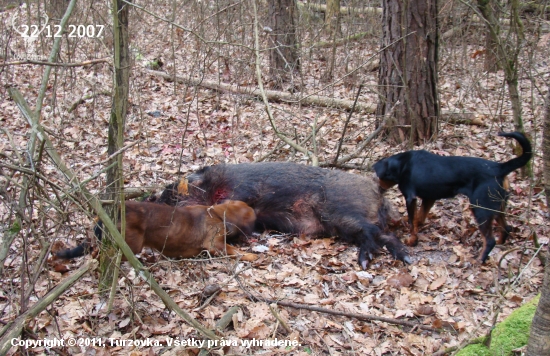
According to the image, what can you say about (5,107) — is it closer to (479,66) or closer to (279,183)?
(279,183)

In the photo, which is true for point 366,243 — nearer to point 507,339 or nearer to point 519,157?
point 519,157

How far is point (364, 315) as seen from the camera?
4.59 metres

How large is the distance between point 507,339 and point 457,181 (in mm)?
2478

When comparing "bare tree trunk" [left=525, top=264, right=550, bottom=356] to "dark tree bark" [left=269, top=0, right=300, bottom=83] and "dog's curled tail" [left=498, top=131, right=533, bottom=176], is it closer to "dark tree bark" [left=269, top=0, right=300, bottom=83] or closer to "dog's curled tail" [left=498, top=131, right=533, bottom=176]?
"dog's curled tail" [left=498, top=131, right=533, bottom=176]

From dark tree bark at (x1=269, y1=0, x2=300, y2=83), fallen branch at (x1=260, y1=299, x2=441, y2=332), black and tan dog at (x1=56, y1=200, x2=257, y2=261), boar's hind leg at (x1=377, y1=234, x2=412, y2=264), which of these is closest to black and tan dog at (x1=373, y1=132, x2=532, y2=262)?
boar's hind leg at (x1=377, y1=234, x2=412, y2=264)

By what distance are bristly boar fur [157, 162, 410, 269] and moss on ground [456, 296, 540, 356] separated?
2681 millimetres

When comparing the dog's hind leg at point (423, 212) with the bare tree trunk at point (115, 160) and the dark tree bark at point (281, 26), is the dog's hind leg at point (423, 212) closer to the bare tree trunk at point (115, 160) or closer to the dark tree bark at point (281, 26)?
the bare tree trunk at point (115, 160)

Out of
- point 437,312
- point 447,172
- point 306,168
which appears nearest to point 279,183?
point 306,168

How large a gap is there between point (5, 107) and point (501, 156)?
9361 mm

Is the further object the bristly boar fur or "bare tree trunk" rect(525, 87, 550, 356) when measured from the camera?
the bristly boar fur

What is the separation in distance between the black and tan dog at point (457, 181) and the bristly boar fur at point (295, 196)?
0.42 m

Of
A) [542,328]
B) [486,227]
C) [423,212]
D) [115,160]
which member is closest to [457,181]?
[486,227]

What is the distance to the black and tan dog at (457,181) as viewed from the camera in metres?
5.29

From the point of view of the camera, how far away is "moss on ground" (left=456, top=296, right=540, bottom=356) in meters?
3.33
